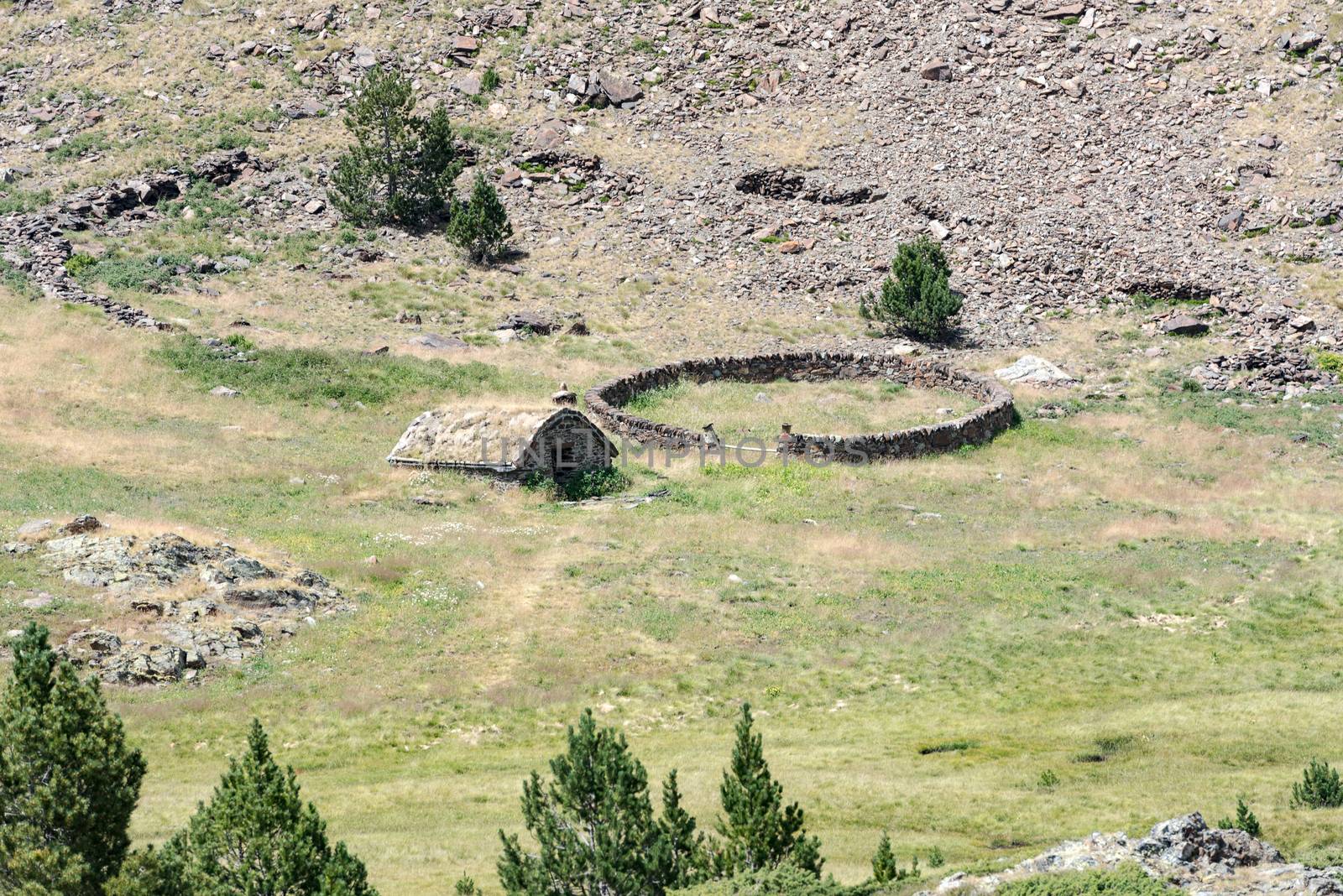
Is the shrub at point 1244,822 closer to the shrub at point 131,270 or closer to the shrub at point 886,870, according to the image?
the shrub at point 886,870

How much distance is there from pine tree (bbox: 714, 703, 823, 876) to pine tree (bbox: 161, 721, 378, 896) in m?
4.02

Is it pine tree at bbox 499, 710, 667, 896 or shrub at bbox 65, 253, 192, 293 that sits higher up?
shrub at bbox 65, 253, 192, 293

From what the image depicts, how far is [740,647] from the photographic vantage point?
97.0 ft

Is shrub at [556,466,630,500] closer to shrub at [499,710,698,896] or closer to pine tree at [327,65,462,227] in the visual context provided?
shrub at [499,710,698,896]

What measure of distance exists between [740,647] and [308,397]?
2290cm

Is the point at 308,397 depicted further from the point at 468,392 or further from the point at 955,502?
the point at 955,502

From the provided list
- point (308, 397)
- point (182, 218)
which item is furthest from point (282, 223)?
point (308, 397)

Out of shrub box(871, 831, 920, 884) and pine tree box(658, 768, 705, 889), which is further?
shrub box(871, 831, 920, 884)

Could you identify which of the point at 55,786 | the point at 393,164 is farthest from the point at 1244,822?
the point at 393,164

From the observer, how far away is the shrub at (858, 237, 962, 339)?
182 feet

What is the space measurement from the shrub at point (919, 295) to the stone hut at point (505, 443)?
753 inches

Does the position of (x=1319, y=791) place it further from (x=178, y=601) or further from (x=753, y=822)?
(x=178, y=601)

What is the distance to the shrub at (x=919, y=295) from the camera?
55.5 metres

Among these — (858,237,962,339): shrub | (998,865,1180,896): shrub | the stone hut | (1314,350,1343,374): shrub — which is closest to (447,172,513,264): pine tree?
(858,237,962,339): shrub
